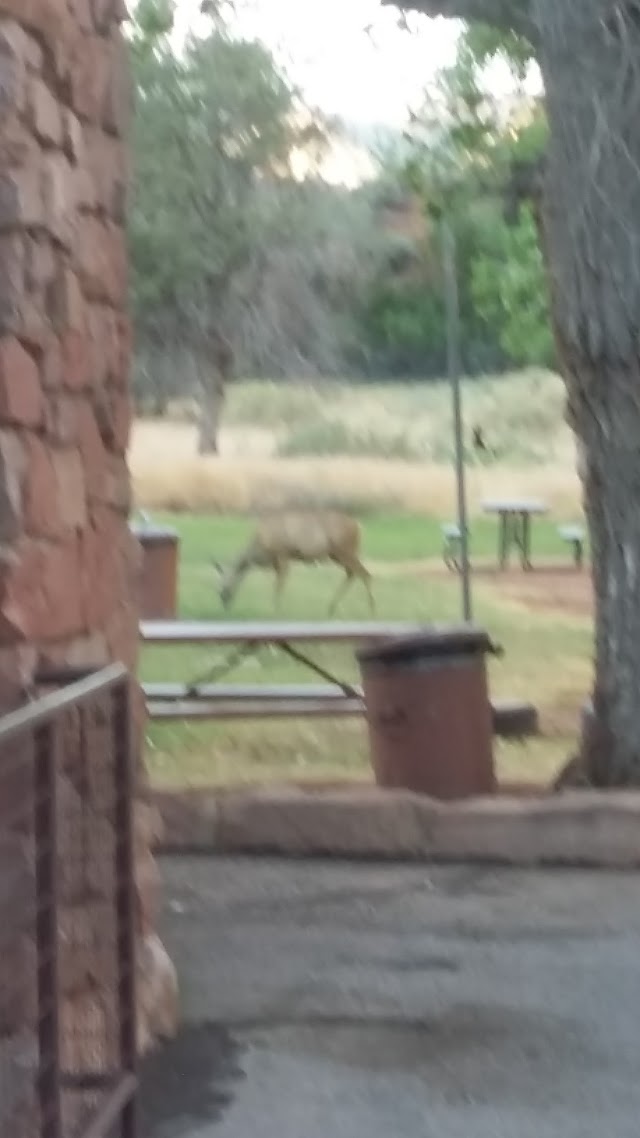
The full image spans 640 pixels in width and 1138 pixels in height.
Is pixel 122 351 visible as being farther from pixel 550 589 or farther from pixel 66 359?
pixel 550 589

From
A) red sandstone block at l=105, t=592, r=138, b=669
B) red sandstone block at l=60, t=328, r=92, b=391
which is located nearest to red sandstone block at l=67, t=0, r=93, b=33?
red sandstone block at l=60, t=328, r=92, b=391

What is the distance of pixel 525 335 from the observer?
653 centimetres

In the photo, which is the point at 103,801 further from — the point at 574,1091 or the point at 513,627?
the point at 513,627

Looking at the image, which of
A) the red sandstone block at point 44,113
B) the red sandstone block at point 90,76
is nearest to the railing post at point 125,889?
the red sandstone block at point 44,113

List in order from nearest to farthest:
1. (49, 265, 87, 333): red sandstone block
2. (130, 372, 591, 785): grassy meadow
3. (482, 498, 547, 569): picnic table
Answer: (49, 265, 87, 333): red sandstone block
(130, 372, 591, 785): grassy meadow
(482, 498, 547, 569): picnic table

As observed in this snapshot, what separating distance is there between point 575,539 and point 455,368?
4.06ft

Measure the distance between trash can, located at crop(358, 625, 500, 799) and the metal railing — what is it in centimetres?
220

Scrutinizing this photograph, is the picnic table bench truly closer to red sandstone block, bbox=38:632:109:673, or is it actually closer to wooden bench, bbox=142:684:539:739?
wooden bench, bbox=142:684:539:739

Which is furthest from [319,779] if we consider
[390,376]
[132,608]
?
[132,608]

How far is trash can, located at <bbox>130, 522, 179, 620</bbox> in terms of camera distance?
263 inches

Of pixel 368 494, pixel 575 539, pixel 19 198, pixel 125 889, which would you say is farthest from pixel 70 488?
pixel 575 539

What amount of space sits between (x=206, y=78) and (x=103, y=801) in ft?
15.9

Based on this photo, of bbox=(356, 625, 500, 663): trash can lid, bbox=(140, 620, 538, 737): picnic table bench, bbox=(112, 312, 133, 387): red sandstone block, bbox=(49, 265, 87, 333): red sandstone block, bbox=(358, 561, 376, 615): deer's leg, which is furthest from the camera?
bbox=(358, 561, 376, 615): deer's leg

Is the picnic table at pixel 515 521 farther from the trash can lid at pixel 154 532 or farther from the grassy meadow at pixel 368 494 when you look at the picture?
the trash can lid at pixel 154 532
